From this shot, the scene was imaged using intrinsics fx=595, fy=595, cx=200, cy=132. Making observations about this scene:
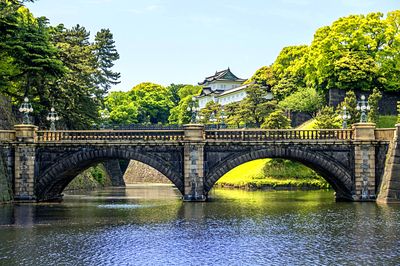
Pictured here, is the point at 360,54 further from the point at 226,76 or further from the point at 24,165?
the point at 226,76

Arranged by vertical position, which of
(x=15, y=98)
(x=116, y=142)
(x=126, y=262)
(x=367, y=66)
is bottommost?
(x=126, y=262)

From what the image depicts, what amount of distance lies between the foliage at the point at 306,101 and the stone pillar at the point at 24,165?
4717 centimetres

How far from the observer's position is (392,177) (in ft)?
153

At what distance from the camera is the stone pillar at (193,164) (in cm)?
4856

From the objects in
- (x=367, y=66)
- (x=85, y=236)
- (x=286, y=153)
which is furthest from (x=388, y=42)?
(x=85, y=236)

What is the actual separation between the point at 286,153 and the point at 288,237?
1811 cm

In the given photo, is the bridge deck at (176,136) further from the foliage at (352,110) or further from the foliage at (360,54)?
the foliage at (360,54)

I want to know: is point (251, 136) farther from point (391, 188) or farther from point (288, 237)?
point (288, 237)

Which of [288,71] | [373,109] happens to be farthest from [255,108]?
[373,109]

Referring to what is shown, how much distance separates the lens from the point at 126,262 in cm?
2534

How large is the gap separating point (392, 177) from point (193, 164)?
15.7m

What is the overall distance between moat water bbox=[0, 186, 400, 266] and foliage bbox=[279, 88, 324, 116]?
39870mm

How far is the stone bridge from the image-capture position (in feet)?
159

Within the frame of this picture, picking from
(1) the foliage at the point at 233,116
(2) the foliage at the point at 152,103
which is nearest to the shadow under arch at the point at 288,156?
(1) the foliage at the point at 233,116
